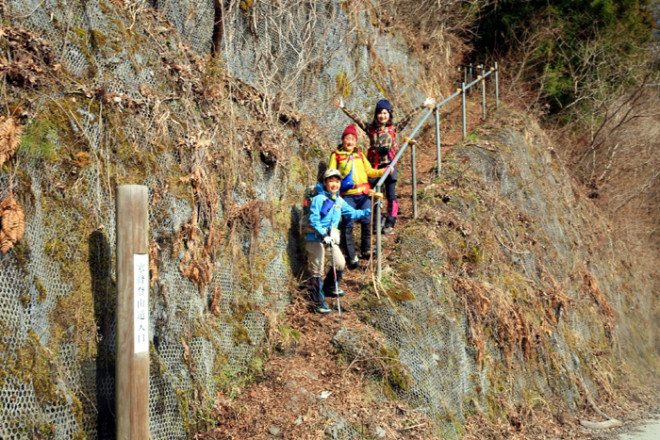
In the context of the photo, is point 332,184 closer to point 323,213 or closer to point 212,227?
point 323,213

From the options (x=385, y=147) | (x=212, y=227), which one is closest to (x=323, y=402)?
(x=212, y=227)

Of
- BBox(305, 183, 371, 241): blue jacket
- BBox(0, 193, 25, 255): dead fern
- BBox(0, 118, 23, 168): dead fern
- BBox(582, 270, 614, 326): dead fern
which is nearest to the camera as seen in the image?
BBox(0, 193, 25, 255): dead fern

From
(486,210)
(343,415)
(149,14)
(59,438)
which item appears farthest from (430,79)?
(59,438)

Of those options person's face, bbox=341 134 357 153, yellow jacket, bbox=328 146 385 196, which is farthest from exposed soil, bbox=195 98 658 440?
person's face, bbox=341 134 357 153

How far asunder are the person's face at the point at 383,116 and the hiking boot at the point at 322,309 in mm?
3194

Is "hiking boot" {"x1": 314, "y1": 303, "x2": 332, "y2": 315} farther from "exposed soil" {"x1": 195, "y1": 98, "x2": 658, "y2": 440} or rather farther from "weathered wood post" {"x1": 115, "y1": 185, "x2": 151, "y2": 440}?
"weathered wood post" {"x1": 115, "y1": 185, "x2": 151, "y2": 440}

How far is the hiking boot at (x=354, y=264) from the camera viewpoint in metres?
7.86

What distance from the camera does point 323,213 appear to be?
6965 mm

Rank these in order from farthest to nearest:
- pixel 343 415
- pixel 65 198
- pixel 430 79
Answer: pixel 430 79, pixel 343 415, pixel 65 198

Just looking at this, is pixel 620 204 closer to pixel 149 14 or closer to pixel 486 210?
pixel 486 210

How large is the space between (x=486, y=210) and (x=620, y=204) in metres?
8.58

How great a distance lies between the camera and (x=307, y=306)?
702cm

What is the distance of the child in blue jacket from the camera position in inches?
269

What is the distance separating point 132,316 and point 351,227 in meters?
3.81
